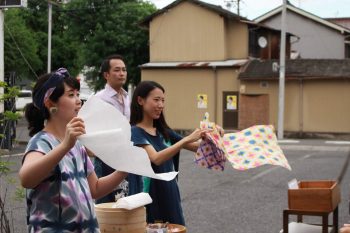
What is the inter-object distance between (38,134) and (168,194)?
1.44 metres

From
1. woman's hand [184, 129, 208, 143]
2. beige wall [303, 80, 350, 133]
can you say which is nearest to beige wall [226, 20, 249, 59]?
beige wall [303, 80, 350, 133]

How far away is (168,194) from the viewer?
4008 millimetres

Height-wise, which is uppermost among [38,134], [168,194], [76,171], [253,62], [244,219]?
[253,62]

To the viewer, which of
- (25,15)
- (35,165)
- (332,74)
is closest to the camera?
(35,165)

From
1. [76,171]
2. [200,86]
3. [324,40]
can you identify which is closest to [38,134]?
[76,171]

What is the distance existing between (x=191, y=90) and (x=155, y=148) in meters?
26.7

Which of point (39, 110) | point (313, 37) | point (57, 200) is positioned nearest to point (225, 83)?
point (313, 37)

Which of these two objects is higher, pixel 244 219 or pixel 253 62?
pixel 253 62

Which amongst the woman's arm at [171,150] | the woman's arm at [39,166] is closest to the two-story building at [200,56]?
the woman's arm at [171,150]

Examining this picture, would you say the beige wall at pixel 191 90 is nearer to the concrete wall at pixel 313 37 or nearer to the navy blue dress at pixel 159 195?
the concrete wall at pixel 313 37

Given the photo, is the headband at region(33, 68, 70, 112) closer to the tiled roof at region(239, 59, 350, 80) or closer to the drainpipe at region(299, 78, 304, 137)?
the tiled roof at region(239, 59, 350, 80)

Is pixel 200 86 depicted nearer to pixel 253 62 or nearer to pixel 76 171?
pixel 253 62

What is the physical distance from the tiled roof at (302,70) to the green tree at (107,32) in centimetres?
978

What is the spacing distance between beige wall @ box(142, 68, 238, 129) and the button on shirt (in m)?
24.7
